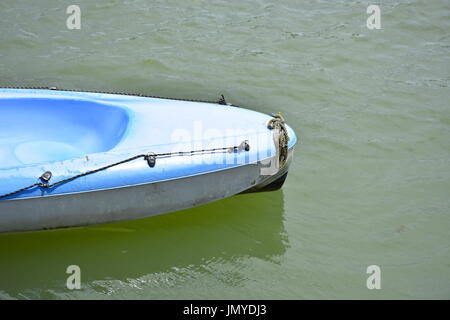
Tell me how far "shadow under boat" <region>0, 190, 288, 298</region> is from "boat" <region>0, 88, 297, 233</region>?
0.23m

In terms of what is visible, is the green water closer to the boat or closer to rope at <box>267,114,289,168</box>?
the boat

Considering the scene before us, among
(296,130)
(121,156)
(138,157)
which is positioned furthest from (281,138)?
(296,130)

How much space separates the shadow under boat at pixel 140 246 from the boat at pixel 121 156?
0.23 m

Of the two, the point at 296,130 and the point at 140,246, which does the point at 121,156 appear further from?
the point at 296,130

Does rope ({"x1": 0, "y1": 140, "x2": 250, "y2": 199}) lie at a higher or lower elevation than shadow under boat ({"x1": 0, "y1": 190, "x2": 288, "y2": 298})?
higher

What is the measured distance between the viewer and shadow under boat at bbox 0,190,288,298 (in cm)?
456

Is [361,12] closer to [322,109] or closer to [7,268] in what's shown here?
[322,109]

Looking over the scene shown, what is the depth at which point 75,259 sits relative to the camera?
466 centimetres

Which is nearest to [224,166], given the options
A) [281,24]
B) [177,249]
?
[177,249]

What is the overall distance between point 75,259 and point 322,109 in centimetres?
323

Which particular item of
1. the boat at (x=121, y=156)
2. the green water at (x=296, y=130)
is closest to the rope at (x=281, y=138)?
the boat at (x=121, y=156)

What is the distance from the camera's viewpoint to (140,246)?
4816mm

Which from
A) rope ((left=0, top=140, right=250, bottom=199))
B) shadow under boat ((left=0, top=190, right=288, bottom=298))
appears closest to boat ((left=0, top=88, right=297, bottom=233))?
rope ((left=0, top=140, right=250, bottom=199))
